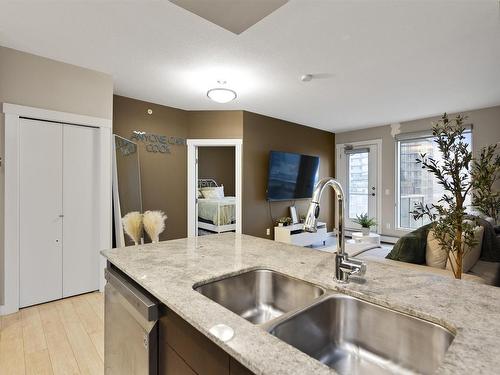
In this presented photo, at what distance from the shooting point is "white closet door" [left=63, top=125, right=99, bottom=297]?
2998mm

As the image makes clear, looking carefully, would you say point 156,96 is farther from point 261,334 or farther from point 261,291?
point 261,334

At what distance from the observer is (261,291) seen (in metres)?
1.31

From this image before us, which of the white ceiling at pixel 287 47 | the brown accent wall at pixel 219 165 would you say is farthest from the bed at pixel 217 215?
the brown accent wall at pixel 219 165

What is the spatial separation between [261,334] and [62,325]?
8.37 ft

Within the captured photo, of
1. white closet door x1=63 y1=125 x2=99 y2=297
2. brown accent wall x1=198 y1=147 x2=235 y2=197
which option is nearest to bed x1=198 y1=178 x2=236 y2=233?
brown accent wall x1=198 y1=147 x2=235 y2=197

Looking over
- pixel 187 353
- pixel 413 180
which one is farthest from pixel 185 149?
pixel 413 180

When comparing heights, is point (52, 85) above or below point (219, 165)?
above

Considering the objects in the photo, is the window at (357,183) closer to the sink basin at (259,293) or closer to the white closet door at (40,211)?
the sink basin at (259,293)

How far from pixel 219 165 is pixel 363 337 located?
7.20 m

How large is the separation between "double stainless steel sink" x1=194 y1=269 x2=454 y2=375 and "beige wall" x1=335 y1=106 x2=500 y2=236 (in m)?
5.24

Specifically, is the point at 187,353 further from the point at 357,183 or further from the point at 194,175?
the point at 357,183

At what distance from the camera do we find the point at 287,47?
266 cm

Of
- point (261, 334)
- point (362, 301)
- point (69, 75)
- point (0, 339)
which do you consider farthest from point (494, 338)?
point (69, 75)

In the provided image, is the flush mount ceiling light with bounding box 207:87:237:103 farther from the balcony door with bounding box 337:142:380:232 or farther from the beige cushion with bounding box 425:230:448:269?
the balcony door with bounding box 337:142:380:232
